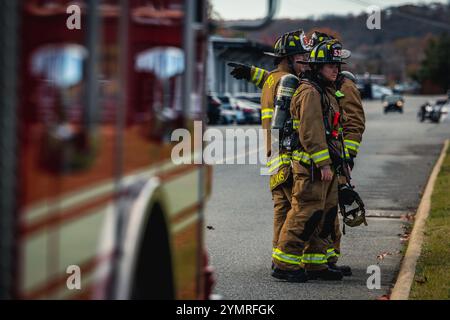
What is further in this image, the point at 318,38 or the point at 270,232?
the point at 270,232

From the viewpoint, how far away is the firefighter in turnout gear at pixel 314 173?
303 inches

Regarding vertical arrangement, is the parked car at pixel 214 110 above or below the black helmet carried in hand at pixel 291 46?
below

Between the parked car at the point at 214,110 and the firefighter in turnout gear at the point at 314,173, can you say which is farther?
the parked car at the point at 214,110

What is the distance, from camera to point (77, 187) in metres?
3.04

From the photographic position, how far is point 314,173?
782 cm

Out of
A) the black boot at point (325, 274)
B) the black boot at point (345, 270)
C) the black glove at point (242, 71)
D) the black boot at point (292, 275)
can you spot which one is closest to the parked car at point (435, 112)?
the black glove at point (242, 71)

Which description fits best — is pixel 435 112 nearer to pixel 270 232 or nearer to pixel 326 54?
pixel 270 232

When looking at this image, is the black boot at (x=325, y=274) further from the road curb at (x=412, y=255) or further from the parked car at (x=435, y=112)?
the parked car at (x=435, y=112)

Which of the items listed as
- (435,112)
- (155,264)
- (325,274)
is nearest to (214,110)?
(435,112)

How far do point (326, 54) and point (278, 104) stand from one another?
0.54 meters

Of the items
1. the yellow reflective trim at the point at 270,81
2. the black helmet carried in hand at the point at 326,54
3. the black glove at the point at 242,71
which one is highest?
the black helmet carried in hand at the point at 326,54

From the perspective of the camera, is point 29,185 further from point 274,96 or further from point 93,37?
A: point 274,96

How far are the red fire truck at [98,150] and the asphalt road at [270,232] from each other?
10.2 feet
